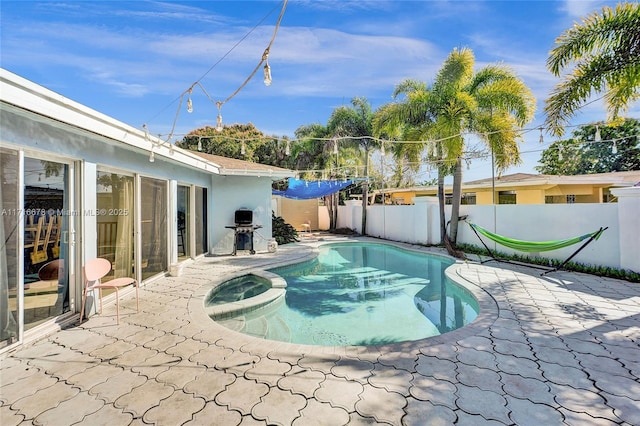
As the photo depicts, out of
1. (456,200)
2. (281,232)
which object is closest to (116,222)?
(281,232)

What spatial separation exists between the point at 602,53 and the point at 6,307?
1083 centimetres

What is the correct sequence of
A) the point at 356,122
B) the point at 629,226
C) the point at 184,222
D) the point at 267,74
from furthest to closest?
1. the point at 356,122
2. the point at 184,222
3. the point at 629,226
4. the point at 267,74

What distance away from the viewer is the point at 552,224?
8820mm

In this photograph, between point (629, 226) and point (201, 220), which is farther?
point (201, 220)

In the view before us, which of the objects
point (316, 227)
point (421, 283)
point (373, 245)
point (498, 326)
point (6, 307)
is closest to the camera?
point (6, 307)

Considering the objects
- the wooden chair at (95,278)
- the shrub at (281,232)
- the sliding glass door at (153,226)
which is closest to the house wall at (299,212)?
the shrub at (281,232)

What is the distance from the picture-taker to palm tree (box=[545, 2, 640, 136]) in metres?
5.80

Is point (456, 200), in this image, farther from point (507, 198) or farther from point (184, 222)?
point (507, 198)

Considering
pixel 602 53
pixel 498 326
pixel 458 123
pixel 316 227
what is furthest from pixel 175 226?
pixel 316 227

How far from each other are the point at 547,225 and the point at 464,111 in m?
4.53

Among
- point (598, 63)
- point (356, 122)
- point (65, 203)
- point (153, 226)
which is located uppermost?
point (356, 122)

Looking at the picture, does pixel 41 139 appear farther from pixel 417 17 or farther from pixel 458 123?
pixel 458 123

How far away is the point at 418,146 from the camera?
1141cm

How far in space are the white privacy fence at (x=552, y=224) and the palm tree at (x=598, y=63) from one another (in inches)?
84.9
